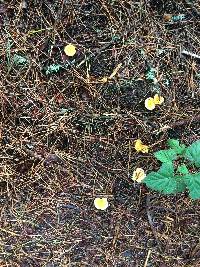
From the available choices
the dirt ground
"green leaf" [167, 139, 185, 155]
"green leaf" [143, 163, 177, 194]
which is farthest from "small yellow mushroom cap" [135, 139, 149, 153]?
"green leaf" [143, 163, 177, 194]

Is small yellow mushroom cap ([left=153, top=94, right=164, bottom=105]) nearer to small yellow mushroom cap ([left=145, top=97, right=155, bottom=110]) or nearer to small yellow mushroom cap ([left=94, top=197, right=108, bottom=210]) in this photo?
small yellow mushroom cap ([left=145, top=97, right=155, bottom=110])

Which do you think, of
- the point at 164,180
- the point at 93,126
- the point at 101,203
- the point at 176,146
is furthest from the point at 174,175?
the point at 93,126

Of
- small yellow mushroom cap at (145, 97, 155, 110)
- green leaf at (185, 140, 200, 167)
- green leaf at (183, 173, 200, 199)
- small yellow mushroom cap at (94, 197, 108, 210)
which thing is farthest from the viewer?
small yellow mushroom cap at (145, 97, 155, 110)

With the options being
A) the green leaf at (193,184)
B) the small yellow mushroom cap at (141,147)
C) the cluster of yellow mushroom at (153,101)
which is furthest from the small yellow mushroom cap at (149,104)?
the green leaf at (193,184)

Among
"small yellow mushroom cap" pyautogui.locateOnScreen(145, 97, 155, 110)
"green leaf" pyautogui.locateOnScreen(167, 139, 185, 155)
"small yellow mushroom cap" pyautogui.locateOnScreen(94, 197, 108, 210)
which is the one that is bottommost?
"small yellow mushroom cap" pyautogui.locateOnScreen(94, 197, 108, 210)

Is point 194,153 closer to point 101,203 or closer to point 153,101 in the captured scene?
point 153,101

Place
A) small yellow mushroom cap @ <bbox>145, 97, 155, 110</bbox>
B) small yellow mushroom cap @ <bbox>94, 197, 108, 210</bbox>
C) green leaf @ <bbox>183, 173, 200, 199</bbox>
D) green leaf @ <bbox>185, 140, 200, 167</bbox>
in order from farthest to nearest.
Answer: small yellow mushroom cap @ <bbox>145, 97, 155, 110</bbox>, small yellow mushroom cap @ <bbox>94, 197, 108, 210</bbox>, green leaf @ <bbox>185, 140, 200, 167</bbox>, green leaf @ <bbox>183, 173, 200, 199</bbox>

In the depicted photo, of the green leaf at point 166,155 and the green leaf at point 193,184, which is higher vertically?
the green leaf at point 166,155

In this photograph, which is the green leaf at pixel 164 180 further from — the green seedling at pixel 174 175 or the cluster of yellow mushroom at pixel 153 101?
the cluster of yellow mushroom at pixel 153 101

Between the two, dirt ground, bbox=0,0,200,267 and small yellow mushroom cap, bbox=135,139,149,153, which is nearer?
dirt ground, bbox=0,0,200,267
